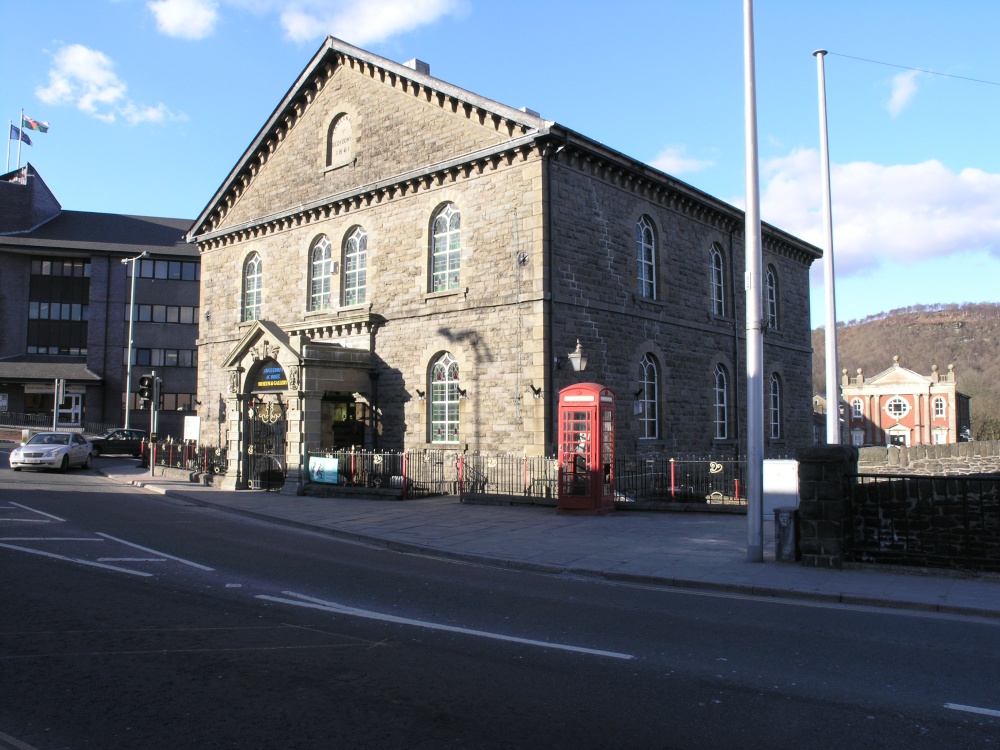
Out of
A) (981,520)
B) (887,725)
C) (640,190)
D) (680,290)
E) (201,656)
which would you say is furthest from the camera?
(680,290)

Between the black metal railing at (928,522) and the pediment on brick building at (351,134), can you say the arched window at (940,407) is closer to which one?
the pediment on brick building at (351,134)

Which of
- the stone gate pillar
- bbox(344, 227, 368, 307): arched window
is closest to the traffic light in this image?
bbox(344, 227, 368, 307): arched window

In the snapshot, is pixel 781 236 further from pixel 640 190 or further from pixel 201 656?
pixel 201 656

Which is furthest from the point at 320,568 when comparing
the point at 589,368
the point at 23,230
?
the point at 23,230

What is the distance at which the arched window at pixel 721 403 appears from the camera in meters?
26.3

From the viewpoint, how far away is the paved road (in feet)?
15.8

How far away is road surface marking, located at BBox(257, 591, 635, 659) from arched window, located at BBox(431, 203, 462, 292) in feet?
47.1

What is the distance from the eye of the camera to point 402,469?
2078 centimetres

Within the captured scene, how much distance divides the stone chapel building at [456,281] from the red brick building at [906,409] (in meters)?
62.8

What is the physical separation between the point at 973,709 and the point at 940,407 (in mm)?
88091

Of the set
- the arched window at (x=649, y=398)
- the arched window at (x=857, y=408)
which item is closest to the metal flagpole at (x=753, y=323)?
the arched window at (x=649, y=398)

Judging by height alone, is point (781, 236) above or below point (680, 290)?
above

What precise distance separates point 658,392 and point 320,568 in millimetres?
14875

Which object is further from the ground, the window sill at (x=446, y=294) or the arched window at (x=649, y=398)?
the window sill at (x=446, y=294)
